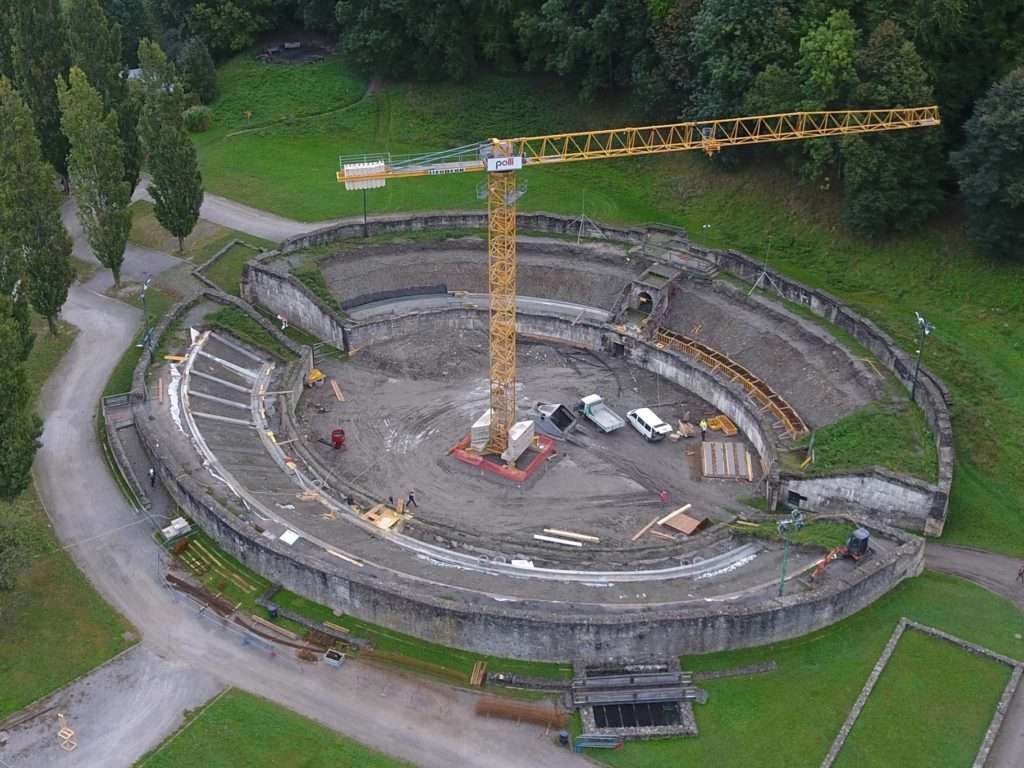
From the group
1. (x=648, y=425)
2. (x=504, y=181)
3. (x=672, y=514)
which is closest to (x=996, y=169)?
(x=648, y=425)

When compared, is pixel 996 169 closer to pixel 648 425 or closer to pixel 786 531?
pixel 648 425

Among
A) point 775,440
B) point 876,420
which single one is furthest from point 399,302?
point 876,420

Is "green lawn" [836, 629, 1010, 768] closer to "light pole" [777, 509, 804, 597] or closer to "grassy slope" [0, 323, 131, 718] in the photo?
"light pole" [777, 509, 804, 597]

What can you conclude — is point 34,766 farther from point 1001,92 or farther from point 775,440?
point 1001,92

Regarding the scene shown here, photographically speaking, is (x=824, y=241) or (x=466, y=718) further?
(x=824, y=241)

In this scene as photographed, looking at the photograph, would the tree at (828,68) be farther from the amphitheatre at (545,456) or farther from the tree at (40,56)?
the tree at (40,56)

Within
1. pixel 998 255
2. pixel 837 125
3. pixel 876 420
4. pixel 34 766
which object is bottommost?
pixel 34 766

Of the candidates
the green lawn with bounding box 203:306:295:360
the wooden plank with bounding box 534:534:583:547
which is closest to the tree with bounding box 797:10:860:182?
the wooden plank with bounding box 534:534:583:547

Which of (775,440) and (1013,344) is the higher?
(1013,344)
